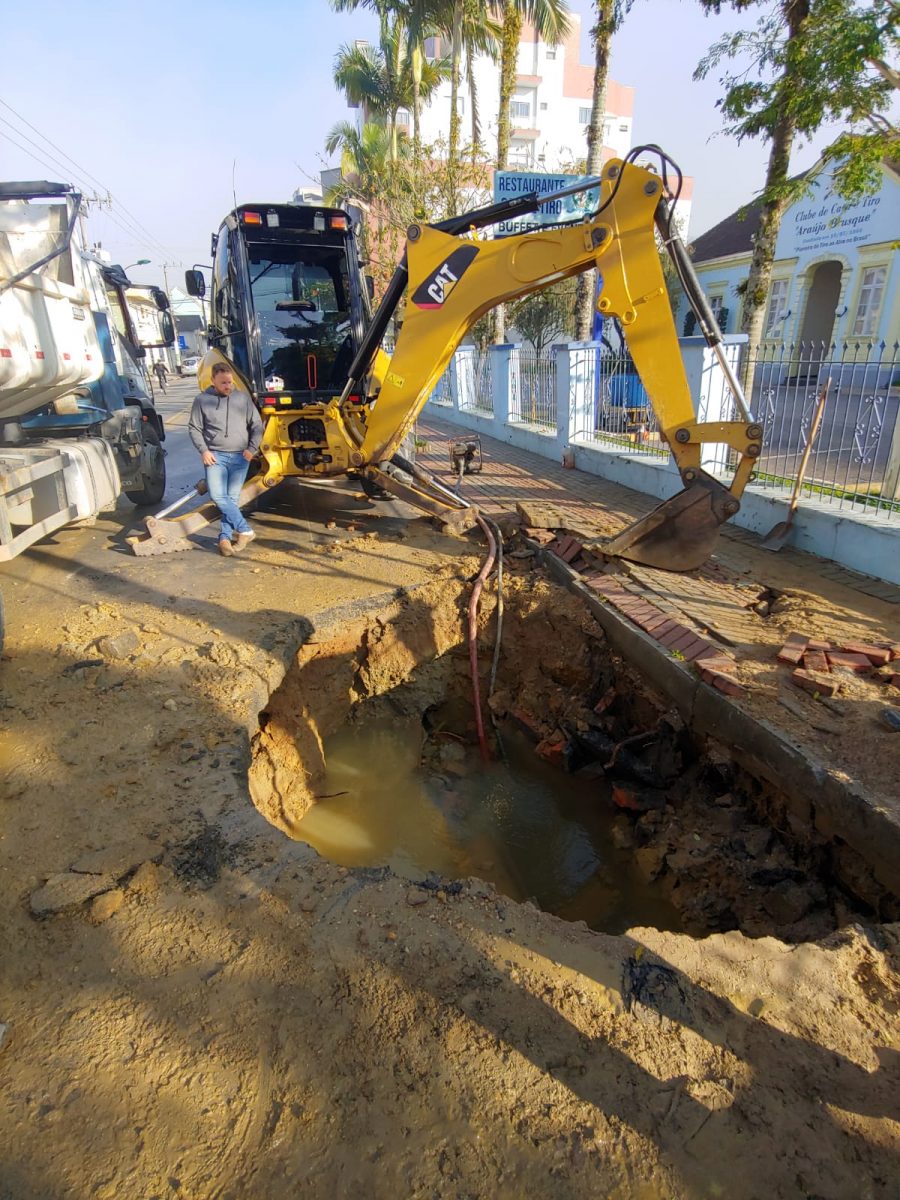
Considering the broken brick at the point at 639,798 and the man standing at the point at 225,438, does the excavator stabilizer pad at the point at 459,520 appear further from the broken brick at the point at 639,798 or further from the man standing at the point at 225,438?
the broken brick at the point at 639,798

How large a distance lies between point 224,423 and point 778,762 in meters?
5.33

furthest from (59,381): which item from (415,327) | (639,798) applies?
(639,798)

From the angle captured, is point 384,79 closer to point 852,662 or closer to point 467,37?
point 467,37

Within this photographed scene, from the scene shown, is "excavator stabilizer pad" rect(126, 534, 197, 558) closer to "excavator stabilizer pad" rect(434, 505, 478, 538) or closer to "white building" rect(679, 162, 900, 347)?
"excavator stabilizer pad" rect(434, 505, 478, 538)

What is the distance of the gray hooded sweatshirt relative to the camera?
5.97 m

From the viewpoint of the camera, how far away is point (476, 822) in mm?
4742

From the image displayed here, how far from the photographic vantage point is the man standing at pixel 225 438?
5957 mm

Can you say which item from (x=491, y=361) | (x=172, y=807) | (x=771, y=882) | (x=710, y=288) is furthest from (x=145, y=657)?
(x=710, y=288)

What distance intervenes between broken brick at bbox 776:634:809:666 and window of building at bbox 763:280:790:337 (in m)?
21.4

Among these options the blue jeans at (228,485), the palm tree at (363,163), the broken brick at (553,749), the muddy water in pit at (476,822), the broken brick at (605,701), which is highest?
the palm tree at (363,163)

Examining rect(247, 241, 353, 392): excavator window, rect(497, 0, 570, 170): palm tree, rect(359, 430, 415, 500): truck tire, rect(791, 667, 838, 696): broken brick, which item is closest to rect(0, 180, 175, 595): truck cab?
rect(247, 241, 353, 392): excavator window

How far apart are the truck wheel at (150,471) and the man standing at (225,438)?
171 centimetres

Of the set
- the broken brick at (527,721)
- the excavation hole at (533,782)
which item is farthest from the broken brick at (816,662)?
the broken brick at (527,721)

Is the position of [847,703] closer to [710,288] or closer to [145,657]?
→ [145,657]
